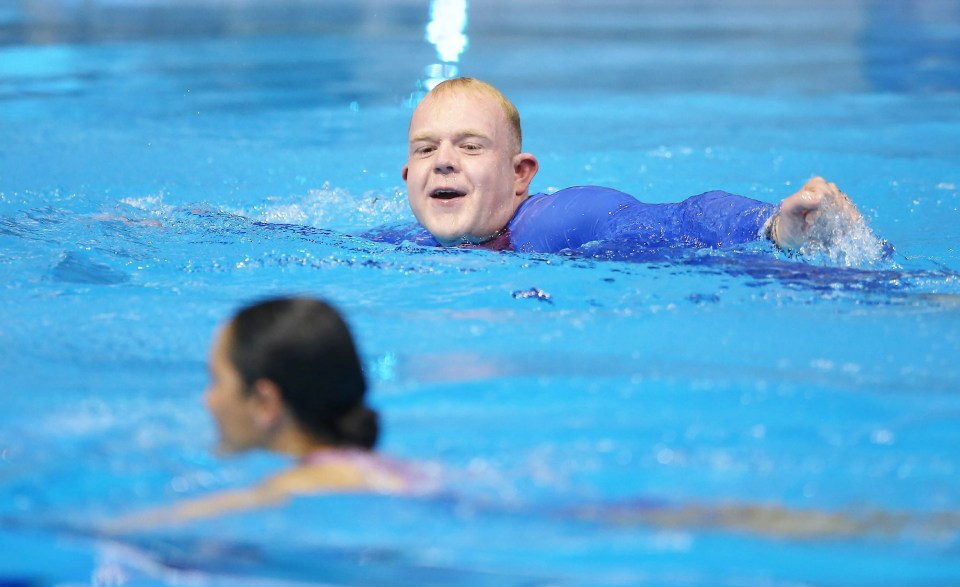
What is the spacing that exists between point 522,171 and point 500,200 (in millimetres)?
184

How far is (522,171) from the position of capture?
14.3 feet

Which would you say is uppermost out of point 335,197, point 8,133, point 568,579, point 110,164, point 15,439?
point 8,133

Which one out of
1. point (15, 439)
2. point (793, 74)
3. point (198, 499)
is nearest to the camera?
point (198, 499)

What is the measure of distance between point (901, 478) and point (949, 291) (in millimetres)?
1346

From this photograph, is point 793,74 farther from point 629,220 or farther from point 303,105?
point 629,220

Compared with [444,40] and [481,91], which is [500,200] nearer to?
[481,91]

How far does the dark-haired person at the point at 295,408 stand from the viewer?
239 cm

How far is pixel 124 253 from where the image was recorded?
13.7 feet

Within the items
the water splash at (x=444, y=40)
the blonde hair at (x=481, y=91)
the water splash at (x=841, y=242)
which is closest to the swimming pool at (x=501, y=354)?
the water splash at (x=841, y=242)

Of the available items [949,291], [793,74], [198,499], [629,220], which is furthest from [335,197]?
[793,74]

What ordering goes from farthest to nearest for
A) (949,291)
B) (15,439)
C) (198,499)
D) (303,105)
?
(303,105) < (949,291) < (15,439) < (198,499)

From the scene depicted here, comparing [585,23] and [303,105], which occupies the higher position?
[585,23]

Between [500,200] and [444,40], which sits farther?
[444,40]

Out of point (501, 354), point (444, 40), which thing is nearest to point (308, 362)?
point (501, 354)
